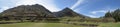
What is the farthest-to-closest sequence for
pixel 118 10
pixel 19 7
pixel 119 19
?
pixel 19 7 → pixel 118 10 → pixel 119 19

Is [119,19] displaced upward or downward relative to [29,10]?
downward

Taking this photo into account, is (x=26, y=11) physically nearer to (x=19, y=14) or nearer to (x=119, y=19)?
(x=19, y=14)

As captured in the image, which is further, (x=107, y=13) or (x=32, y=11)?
(x=32, y=11)

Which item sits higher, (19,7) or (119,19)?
(19,7)

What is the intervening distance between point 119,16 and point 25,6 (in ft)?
251

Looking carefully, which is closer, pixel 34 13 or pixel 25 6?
pixel 34 13

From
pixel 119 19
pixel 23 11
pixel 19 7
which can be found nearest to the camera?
pixel 119 19

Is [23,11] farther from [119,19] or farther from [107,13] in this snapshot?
[119,19]

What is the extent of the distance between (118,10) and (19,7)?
67.3 m

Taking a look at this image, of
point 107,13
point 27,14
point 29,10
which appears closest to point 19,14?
point 27,14

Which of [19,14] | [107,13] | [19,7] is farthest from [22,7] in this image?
[107,13]

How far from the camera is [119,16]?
295ft

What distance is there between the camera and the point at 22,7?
504 feet

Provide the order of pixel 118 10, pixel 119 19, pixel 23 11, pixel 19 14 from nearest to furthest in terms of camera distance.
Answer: pixel 119 19 → pixel 118 10 → pixel 19 14 → pixel 23 11
